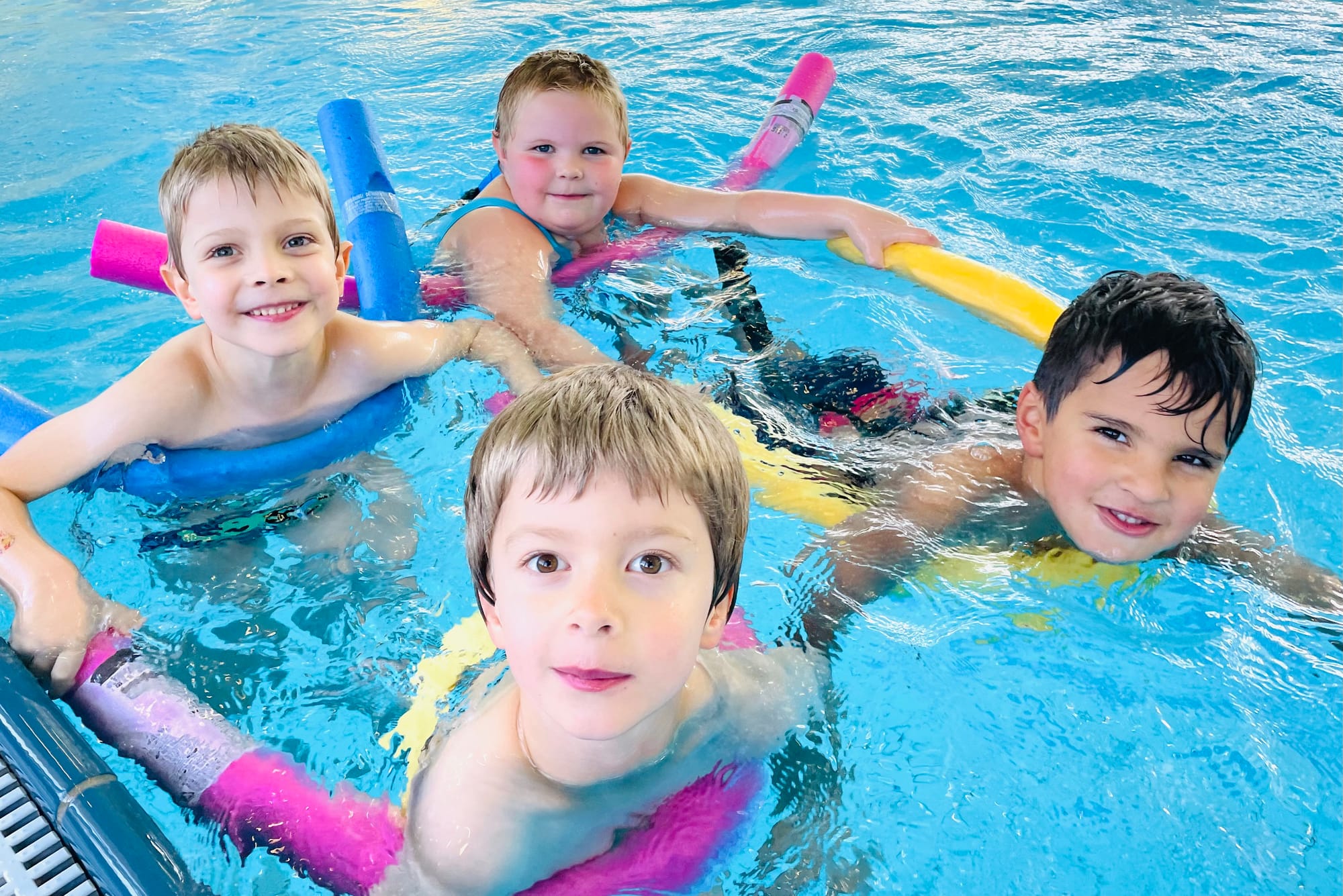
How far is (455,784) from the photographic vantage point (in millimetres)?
1499

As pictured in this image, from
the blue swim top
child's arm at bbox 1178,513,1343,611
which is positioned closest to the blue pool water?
child's arm at bbox 1178,513,1343,611

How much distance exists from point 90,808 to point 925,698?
1490 mm

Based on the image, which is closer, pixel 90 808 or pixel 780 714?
pixel 90 808

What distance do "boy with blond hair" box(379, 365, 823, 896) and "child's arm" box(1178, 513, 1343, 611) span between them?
1258 mm

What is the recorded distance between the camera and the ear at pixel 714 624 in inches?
59.4

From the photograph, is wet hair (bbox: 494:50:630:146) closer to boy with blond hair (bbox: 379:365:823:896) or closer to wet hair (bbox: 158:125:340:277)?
wet hair (bbox: 158:125:340:277)

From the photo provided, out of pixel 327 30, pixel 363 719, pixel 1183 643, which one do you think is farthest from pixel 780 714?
pixel 327 30

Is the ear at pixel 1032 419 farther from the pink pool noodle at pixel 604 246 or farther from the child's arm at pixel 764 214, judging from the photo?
the pink pool noodle at pixel 604 246

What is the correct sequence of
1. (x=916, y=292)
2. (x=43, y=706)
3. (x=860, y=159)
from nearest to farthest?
(x=43, y=706), (x=916, y=292), (x=860, y=159)

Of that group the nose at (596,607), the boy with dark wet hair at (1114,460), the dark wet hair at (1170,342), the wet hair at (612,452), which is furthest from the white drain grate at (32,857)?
the dark wet hair at (1170,342)

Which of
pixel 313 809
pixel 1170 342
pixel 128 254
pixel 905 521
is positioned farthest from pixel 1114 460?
pixel 128 254

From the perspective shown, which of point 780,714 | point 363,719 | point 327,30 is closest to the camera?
point 780,714

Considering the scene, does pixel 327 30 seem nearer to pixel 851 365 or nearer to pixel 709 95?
pixel 709 95

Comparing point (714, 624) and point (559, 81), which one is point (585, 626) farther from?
point (559, 81)
